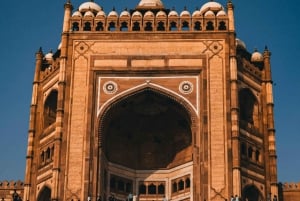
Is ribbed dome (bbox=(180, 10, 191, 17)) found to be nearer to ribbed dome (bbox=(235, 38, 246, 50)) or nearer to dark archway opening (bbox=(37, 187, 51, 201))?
ribbed dome (bbox=(235, 38, 246, 50))

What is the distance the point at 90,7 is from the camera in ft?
124

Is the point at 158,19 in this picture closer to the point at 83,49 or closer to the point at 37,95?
the point at 83,49

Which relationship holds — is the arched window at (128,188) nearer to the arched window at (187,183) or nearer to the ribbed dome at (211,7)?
the arched window at (187,183)

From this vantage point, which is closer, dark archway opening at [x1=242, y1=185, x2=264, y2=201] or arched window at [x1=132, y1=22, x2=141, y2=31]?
dark archway opening at [x1=242, y1=185, x2=264, y2=201]

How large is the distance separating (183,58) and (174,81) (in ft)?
3.83

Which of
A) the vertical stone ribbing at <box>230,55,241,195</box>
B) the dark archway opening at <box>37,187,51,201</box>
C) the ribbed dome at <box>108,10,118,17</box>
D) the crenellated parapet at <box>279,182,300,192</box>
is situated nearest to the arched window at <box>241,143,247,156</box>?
the vertical stone ribbing at <box>230,55,241,195</box>

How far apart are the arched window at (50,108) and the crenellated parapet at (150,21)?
11.2 ft

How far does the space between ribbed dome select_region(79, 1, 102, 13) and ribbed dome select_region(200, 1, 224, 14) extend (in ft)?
16.9

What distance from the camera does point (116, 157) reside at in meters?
35.8

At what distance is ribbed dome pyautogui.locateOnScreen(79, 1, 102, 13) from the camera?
37625 mm

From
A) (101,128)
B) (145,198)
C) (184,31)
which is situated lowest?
(145,198)

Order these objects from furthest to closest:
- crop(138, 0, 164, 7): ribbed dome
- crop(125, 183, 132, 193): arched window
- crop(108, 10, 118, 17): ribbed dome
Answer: crop(138, 0, 164, 7): ribbed dome
crop(108, 10, 118, 17): ribbed dome
crop(125, 183, 132, 193): arched window

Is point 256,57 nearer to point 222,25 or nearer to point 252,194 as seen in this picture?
point 222,25


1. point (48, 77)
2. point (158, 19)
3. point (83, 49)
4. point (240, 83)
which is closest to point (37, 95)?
point (48, 77)
